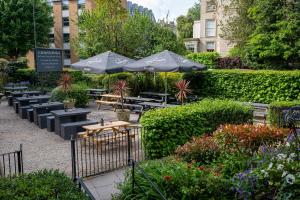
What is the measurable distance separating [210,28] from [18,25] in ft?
71.2

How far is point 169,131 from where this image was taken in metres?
8.50

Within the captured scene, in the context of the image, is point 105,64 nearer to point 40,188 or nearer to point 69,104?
point 69,104

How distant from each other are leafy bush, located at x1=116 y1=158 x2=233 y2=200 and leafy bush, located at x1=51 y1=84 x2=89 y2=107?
39.0 feet

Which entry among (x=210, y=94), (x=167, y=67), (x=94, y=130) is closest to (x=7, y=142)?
(x=94, y=130)

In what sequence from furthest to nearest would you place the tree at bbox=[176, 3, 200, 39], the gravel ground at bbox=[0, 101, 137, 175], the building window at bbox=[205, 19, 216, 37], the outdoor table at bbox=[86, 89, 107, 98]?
1. the tree at bbox=[176, 3, 200, 39]
2. the building window at bbox=[205, 19, 216, 37]
3. the outdoor table at bbox=[86, 89, 107, 98]
4. the gravel ground at bbox=[0, 101, 137, 175]

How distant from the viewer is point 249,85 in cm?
1650

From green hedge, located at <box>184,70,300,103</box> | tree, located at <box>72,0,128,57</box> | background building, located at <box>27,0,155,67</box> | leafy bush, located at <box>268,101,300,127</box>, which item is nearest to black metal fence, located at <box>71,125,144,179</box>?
leafy bush, located at <box>268,101,300,127</box>

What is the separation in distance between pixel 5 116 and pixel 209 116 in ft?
34.4

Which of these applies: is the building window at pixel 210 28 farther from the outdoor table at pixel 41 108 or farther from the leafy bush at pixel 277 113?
the leafy bush at pixel 277 113

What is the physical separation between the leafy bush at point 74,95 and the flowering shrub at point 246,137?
10.4 meters

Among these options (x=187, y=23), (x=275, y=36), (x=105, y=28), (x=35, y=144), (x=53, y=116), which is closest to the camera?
(x=35, y=144)

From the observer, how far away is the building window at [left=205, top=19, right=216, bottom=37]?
37150mm

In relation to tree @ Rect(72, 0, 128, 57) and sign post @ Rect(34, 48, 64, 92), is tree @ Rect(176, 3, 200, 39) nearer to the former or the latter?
tree @ Rect(72, 0, 128, 57)

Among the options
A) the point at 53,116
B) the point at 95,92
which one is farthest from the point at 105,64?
the point at 95,92
